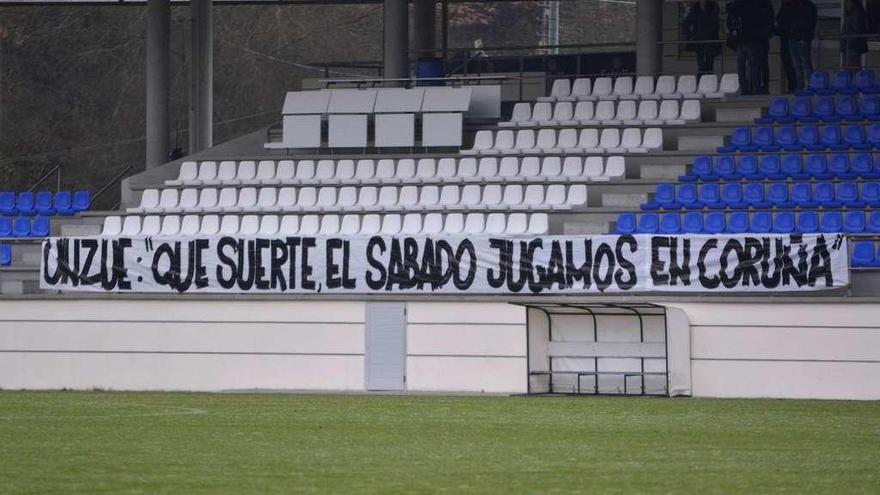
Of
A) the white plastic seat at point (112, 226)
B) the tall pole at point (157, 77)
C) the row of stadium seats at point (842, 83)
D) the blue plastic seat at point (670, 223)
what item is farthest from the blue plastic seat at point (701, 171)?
the tall pole at point (157, 77)

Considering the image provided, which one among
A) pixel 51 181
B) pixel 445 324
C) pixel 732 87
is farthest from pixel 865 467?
pixel 51 181

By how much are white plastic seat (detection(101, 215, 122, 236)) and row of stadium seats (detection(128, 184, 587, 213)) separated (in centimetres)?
54

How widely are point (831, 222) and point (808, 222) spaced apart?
0.33 meters

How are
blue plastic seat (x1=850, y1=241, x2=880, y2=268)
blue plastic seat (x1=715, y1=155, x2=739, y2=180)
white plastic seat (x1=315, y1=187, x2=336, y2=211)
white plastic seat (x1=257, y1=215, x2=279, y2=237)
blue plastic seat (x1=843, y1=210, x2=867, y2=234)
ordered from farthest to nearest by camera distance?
white plastic seat (x1=315, y1=187, x2=336, y2=211), white plastic seat (x1=257, y1=215, x2=279, y2=237), blue plastic seat (x1=715, y1=155, x2=739, y2=180), blue plastic seat (x1=843, y1=210, x2=867, y2=234), blue plastic seat (x1=850, y1=241, x2=880, y2=268)

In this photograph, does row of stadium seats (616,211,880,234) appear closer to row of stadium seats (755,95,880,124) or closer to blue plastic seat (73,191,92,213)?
row of stadium seats (755,95,880,124)

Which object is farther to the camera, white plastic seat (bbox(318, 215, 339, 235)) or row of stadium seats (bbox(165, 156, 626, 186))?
row of stadium seats (bbox(165, 156, 626, 186))

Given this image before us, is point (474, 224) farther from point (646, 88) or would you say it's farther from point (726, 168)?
point (646, 88)

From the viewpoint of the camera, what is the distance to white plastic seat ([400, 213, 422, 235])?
25688 millimetres

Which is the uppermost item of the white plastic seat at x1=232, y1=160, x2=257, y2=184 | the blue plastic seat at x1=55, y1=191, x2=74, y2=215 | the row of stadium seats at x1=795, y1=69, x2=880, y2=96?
the row of stadium seats at x1=795, y1=69, x2=880, y2=96

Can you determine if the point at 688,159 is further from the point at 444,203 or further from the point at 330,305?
the point at 330,305

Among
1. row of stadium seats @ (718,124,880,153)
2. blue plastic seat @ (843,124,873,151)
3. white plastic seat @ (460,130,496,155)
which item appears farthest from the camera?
white plastic seat @ (460,130,496,155)

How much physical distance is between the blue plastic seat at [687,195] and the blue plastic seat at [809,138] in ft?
7.74

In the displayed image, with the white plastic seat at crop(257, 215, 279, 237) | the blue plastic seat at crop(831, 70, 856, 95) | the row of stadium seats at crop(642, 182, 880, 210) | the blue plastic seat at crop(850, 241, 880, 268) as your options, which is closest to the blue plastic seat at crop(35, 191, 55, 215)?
the white plastic seat at crop(257, 215, 279, 237)

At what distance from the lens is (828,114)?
27328 millimetres
